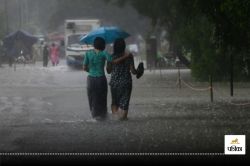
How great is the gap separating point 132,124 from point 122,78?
1349mm

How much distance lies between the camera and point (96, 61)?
751 inches

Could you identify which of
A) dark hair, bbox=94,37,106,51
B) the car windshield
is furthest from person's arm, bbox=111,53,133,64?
the car windshield

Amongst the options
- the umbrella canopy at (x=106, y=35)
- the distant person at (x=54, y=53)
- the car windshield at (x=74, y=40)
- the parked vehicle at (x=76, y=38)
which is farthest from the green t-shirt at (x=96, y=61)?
the distant person at (x=54, y=53)

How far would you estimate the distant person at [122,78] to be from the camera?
62.0ft

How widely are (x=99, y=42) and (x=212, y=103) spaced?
622 centimetres

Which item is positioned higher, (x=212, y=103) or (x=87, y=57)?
(x=87, y=57)

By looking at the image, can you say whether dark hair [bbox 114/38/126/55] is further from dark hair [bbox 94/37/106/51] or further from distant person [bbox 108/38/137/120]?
dark hair [bbox 94/37/106/51]

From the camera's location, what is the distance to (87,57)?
1922 cm

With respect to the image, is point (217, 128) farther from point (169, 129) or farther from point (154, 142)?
point (154, 142)

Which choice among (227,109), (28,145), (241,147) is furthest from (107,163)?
(227,109)

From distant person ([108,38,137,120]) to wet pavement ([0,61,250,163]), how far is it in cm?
46

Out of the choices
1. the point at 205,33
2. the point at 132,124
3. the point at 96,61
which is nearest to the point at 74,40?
the point at 205,33

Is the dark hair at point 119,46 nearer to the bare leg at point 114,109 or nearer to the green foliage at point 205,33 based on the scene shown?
the bare leg at point 114,109

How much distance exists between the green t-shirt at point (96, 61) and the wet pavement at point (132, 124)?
1.15 meters
